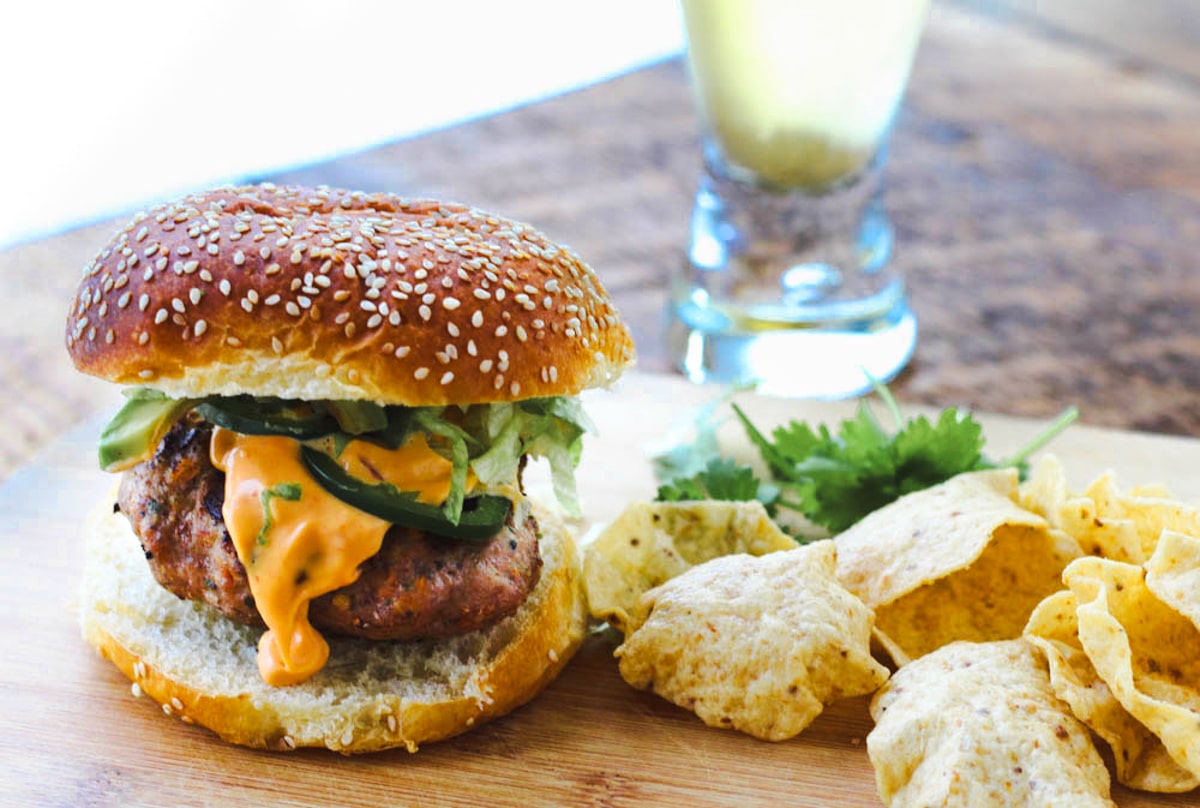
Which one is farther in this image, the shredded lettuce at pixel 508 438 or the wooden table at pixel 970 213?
the wooden table at pixel 970 213

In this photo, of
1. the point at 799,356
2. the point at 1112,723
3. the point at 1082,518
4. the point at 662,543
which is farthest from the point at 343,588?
the point at 799,356

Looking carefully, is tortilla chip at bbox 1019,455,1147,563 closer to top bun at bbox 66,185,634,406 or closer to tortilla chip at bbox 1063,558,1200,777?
tortilla chip at bbox 1063,558,1200,777

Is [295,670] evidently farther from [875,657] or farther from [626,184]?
[626,184]

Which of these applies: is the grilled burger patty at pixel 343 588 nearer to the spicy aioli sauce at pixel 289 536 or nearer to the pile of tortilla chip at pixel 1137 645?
the spicy aioli sauce at pixel 289 536

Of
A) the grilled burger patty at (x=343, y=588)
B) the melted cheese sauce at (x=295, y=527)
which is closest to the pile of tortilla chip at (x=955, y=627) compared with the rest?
the grilled burger patty at (x=343, y=588)

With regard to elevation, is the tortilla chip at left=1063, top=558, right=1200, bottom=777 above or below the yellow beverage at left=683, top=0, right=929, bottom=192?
below

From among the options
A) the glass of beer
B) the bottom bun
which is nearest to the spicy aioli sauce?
the bottom bun
